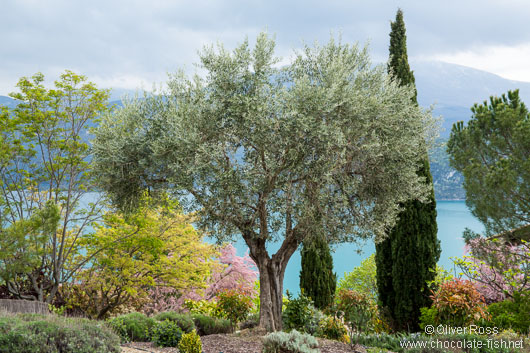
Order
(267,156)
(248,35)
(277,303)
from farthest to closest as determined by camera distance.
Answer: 1. (277,303)
2. (248,35)
3. (267,156)

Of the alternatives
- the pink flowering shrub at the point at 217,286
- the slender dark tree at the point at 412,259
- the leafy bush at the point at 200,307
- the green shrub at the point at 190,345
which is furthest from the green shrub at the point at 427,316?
the green shrub at the point at 190,345

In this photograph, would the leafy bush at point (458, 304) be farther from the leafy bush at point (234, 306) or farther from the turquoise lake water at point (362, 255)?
the turquoise lake water at point (362, 255)

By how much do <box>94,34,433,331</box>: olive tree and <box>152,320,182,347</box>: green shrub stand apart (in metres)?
2.14

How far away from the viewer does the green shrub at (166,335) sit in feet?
27.1

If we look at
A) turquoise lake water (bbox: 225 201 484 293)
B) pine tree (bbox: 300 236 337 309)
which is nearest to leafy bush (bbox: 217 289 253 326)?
pine tree (bbox: 300 236 337 309)

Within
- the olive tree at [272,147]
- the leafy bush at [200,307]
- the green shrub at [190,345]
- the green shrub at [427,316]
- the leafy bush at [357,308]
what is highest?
the olive tree at [272,147]

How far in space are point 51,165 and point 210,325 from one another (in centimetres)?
783

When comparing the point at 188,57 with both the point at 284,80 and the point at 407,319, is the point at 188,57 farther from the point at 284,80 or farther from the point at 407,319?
the point at 407,319

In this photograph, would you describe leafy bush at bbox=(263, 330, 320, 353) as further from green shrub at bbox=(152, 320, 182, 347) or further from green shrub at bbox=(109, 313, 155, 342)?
green shrub at bbox=(109, 313, 155, 342)

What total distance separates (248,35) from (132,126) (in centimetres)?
346

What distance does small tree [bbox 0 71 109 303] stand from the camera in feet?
44.2

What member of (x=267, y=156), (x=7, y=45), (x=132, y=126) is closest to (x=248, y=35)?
(x=267, y=156)

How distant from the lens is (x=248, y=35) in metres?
8.59

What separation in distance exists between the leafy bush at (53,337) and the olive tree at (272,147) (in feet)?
10.0
